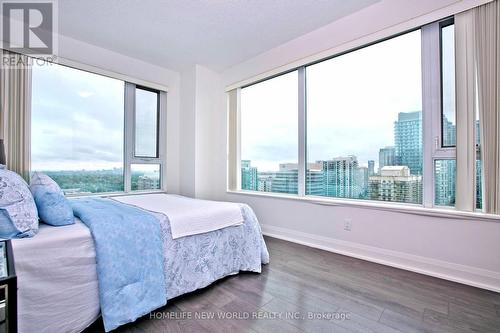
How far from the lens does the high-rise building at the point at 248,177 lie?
3920 mm

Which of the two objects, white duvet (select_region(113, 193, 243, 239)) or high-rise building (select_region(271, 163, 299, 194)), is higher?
high-rise building (select_region(271, 163, 299, 194))

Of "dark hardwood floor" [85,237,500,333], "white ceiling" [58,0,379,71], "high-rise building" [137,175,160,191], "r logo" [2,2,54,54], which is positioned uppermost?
"white ceiling" [58,0,379,71]

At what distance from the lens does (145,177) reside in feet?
12.9

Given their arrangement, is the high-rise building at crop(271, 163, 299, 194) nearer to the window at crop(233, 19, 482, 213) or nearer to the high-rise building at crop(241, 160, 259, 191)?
the window at crop(233, 19, 482, 213)

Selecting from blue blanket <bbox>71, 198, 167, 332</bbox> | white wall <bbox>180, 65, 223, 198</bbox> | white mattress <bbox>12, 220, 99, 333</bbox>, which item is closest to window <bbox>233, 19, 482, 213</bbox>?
white wall <bbox>180, 65, 223, 198</bbox>

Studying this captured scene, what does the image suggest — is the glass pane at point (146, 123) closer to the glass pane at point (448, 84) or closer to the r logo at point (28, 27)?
the r logo at point (28, 27)

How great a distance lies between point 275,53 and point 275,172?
1765mm

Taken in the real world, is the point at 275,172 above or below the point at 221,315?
above

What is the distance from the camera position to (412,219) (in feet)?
7.38

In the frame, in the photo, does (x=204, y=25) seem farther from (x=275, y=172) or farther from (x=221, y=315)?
(x=221, y=315)

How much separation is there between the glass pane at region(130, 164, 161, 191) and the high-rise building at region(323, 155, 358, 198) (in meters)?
2.81

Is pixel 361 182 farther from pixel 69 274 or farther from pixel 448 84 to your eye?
pixel 69 274

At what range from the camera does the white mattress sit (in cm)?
120

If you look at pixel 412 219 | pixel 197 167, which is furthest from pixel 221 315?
pixel 197 167
